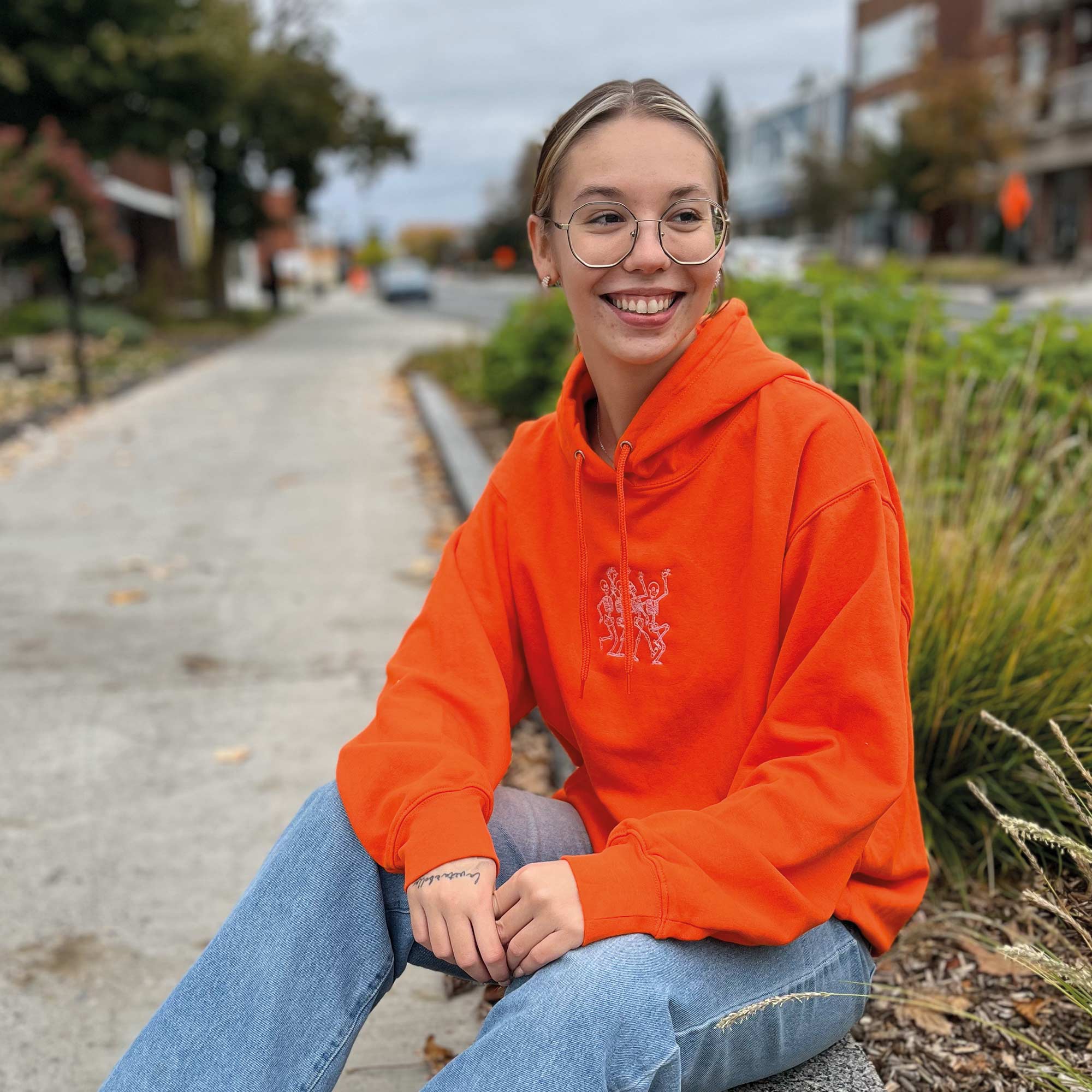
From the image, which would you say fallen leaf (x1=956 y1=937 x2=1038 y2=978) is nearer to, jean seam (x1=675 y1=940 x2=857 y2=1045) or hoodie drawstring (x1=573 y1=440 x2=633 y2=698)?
jean seam (x1=675 y1=940 x2=857 y2=1045)

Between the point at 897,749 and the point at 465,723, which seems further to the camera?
the point at 465,723

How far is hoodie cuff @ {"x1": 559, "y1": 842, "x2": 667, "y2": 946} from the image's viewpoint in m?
1.45

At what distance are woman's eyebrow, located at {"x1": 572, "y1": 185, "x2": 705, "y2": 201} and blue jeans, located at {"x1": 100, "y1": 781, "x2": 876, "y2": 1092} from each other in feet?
3.15

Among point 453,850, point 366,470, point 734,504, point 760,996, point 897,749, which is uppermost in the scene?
point 734,504

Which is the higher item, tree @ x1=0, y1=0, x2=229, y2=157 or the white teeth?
tree @ x1=0, y1=0, x2=229, y2=157

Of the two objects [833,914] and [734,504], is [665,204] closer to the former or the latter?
[734,504]

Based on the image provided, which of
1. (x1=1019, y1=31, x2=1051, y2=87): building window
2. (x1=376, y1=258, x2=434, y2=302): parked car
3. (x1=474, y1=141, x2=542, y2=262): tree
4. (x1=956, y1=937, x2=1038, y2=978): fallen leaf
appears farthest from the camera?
(x1=474, y1=141, x2=542, y2=262): tree

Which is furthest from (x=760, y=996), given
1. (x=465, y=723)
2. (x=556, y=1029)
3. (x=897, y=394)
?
(x=897, y=394)

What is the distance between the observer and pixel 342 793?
173cm

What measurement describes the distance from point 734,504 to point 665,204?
456 mm

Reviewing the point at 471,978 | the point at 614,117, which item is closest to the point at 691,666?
the point at 471,978

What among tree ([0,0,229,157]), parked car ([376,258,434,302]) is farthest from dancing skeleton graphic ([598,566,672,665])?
parked car ([376,258,434,302])

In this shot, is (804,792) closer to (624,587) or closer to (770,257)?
(624,587)

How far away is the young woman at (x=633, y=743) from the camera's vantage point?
1.46 metres
